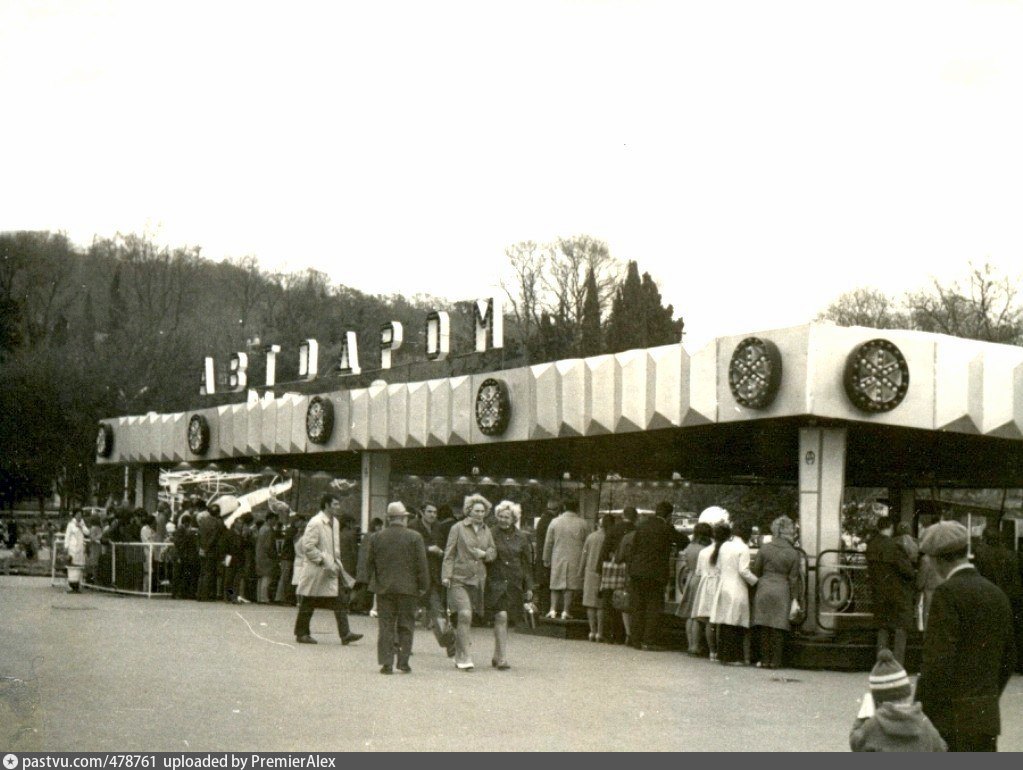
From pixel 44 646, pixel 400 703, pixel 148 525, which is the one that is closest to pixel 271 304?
pixel 148 525

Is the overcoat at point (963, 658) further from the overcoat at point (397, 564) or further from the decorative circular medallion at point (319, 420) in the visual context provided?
the decorative circular medallion at point (319, 420)

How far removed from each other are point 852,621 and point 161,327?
51.2m

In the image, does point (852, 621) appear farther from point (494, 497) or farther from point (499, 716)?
point (494, 497)

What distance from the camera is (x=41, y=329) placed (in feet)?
167

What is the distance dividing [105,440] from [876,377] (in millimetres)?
28609

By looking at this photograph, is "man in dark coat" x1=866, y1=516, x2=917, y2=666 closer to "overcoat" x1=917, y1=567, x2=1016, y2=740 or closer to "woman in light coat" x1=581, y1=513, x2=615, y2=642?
"woman in light coat" x1=581, y1=513, x2=615, y2=642

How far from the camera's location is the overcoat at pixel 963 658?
6672mm

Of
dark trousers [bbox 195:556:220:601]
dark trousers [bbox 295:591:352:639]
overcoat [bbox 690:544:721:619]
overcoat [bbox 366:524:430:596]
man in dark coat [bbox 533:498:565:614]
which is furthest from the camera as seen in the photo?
dark trousers [bbox 195:556:220:601]

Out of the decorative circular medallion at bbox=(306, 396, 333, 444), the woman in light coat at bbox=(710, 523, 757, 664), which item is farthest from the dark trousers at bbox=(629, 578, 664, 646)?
the decorative circular medallion at bbox=(306, 396, 333, 444)

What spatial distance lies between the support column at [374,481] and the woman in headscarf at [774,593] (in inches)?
553

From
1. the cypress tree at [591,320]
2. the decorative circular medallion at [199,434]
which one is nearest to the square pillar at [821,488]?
the decorative circular medallion at [199,434]

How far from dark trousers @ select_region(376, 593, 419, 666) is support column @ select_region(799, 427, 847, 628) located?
5.64m

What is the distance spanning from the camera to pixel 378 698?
12258 mm

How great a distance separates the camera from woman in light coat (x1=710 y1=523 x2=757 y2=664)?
16.8 meters
